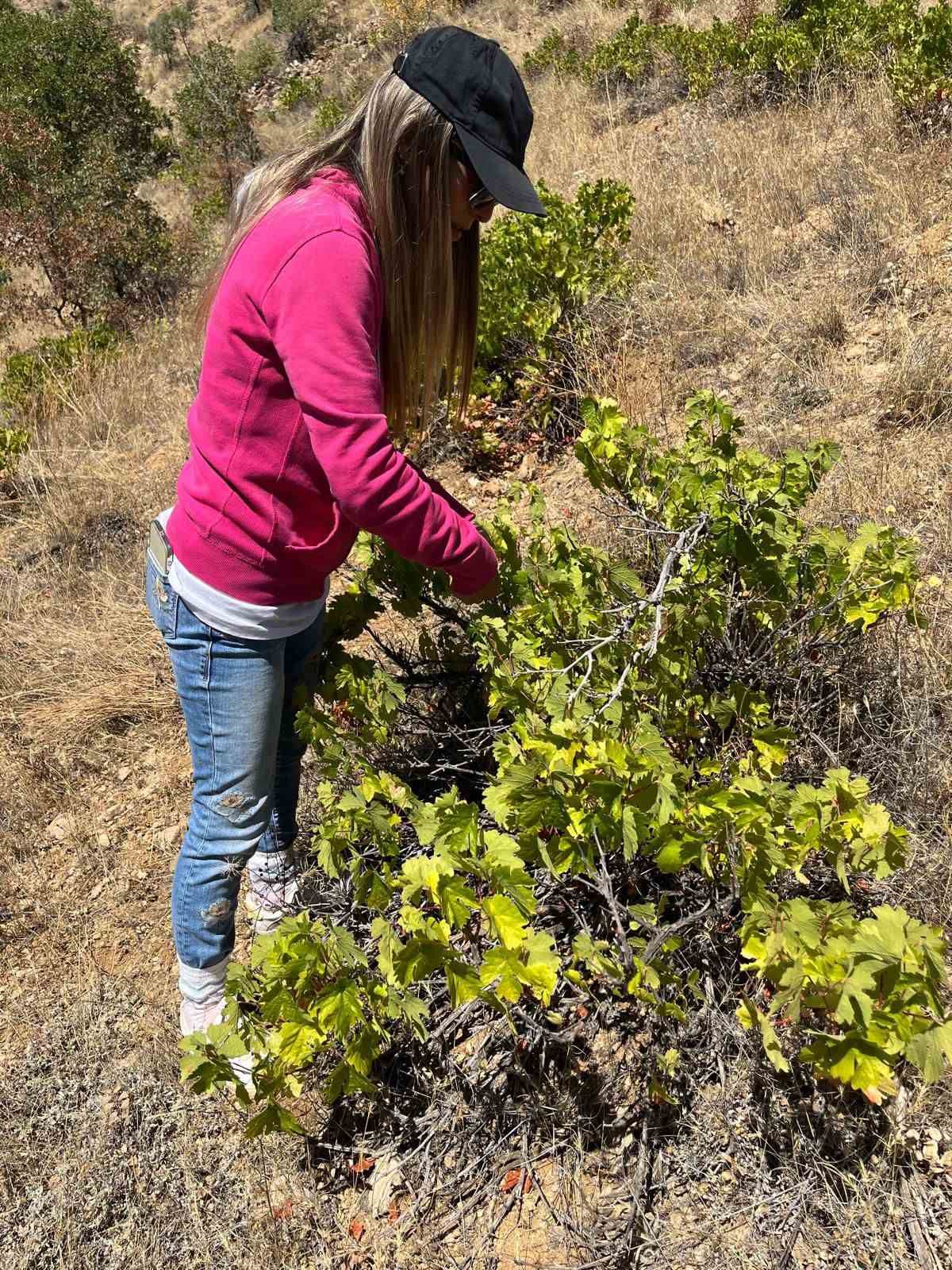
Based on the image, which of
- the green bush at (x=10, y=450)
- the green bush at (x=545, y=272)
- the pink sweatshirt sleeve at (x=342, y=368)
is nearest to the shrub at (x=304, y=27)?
the green bush at (x=10, y=450)

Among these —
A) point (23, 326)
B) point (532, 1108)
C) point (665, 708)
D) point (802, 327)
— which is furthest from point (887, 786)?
point (23, 326)

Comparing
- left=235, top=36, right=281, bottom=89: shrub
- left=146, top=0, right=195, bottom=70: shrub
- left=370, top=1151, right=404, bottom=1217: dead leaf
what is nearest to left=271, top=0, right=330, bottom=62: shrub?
left=235, top=36, right=281, bottom=89: shrub

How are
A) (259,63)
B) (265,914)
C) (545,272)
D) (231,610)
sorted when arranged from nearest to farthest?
(231,610)
(265,914)
(545,272)
(259,63)

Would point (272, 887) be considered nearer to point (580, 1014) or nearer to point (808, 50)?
point (580, 1014)

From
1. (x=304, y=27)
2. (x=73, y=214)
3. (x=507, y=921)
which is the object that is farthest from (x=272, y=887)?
(x=304, y=27)

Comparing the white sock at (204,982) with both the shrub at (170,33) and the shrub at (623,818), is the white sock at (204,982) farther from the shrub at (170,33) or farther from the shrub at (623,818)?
the shrub at (170,33)

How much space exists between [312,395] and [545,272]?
289 centimetres

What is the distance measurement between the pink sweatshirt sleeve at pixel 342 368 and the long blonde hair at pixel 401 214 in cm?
12

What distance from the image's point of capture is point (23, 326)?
9.44m

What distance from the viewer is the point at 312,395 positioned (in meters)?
1.42

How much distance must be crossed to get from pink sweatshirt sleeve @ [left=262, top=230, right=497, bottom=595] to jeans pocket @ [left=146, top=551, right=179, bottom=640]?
47 cm

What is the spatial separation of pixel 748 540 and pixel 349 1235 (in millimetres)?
1613

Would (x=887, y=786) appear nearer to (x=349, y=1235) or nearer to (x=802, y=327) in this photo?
(x=349, y=1235)

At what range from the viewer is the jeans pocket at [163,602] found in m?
1.79
